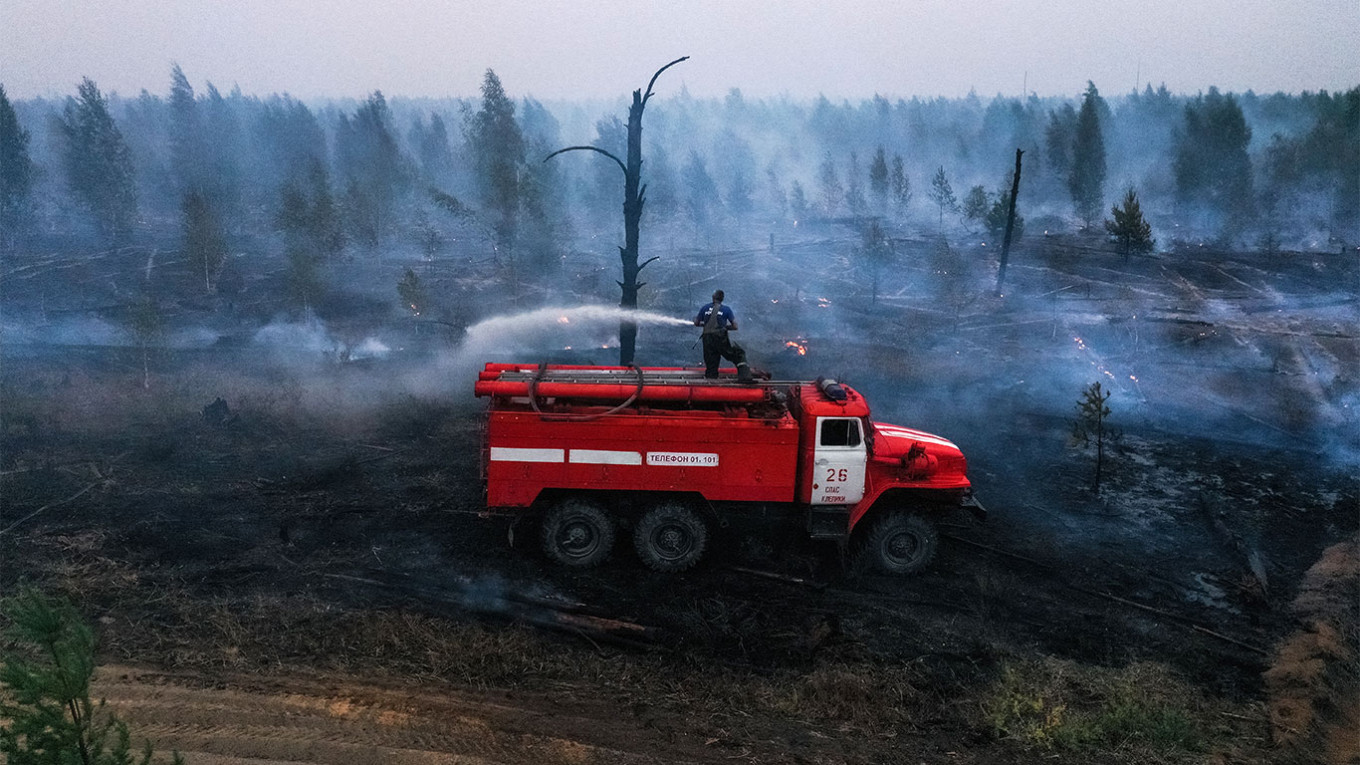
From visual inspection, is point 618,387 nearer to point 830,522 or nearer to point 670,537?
point 670,537

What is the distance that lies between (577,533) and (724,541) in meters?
2.67

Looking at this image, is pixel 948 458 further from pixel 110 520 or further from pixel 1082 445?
pixel 110 520

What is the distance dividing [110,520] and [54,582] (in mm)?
2341

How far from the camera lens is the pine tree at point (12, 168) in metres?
42.4

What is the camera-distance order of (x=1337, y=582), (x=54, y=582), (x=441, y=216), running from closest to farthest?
(x=54, y=582) → (x=1337, y=582) → (x=441, y=216)

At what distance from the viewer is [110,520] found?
43.2ft

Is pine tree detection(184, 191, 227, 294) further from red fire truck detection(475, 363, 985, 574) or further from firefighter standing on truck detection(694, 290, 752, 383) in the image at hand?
firefighter standing on truck detection(694, 290, 752, 383)

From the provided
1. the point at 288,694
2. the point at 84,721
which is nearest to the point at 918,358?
the point at 288,694

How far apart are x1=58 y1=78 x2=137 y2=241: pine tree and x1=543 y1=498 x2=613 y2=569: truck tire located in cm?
5039

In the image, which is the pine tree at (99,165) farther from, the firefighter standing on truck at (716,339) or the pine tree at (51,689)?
the pine tree at (51,689)

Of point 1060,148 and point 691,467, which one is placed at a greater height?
point 1060,148

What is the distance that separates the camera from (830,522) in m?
12.2

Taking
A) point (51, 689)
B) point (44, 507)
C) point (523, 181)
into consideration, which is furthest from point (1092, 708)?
point (523, 181)

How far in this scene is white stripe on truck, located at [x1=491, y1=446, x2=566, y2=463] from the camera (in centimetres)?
1181
